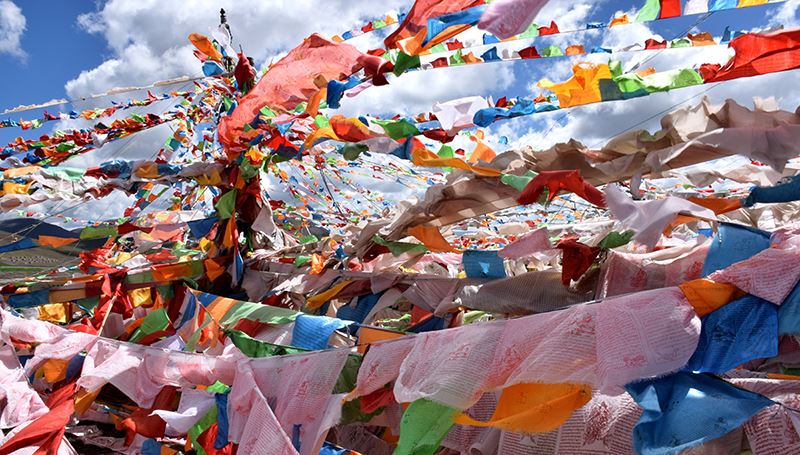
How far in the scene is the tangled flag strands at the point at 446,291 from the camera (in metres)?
1.23

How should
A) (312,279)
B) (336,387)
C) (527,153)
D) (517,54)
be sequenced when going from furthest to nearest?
1. (312,279)
2. (517,54)
3. (527,153)
4. (336,387)

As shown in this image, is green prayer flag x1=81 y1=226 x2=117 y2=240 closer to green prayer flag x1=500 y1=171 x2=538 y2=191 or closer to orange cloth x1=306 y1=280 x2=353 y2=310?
orange cloth x1=306 y1=280 x2=353 y2=310

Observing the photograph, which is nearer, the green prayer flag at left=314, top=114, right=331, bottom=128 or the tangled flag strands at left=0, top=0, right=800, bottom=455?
the tangled flag strands at left=0, top=0, right=800, bottom=455

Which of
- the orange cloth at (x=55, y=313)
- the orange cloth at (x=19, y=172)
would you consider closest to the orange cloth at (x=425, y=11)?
the orange cloth at (x=19, y=172)

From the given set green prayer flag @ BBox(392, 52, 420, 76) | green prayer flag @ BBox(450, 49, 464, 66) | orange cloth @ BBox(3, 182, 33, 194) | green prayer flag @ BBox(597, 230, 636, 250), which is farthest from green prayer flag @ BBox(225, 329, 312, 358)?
orange cloth @ BBox(3, 182, 33, 194)

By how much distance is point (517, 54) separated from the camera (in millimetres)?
2898

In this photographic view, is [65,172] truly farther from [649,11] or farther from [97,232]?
[649,11]

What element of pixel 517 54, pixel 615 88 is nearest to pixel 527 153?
pixel 615 88

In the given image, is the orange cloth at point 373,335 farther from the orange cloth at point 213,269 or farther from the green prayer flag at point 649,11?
the orange cloth at point 213,269

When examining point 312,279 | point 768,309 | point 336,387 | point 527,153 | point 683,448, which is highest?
point 527,153

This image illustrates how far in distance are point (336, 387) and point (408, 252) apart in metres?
1.22

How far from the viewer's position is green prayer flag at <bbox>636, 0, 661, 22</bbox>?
2.09 meters

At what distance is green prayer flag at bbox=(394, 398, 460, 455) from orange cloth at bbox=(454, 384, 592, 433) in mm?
126

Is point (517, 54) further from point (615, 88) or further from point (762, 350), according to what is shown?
point (762, 350)
